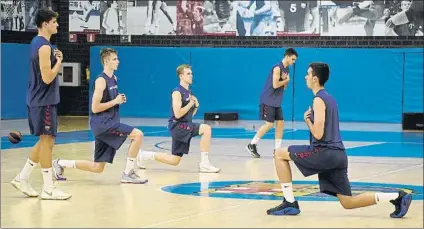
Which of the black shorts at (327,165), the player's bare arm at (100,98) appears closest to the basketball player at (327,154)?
the black shorts at (327,165)

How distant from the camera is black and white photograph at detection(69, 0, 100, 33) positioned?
3222cm

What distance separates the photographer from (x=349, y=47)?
30031 millimetres

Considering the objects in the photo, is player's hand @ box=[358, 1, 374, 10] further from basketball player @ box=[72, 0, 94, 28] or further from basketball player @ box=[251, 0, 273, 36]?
basketball player @ box=[72, 0, 94, 28]

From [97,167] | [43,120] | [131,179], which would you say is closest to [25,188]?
[43,120]

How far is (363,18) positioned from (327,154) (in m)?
20.8

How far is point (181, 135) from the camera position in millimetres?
13992

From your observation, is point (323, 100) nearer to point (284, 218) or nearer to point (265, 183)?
point (284, 218)

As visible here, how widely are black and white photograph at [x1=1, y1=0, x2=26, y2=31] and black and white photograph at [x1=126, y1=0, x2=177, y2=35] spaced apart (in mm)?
3851

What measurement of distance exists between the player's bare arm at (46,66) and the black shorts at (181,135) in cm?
368

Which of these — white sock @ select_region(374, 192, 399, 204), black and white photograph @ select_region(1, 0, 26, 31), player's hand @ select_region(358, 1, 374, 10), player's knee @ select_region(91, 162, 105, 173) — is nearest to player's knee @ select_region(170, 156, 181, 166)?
player's knee @ select_region(91, 162, 105, 173)

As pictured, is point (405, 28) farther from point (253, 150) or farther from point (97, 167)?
point (97, 167)

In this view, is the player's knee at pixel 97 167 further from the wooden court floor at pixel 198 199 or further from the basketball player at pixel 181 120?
the basketball player at pixel 181 120

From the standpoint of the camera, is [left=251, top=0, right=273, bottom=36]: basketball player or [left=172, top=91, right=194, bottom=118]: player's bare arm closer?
[left=172, top=91, right=194, bottom=118]: player's bare arm

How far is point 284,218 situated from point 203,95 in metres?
21.1
